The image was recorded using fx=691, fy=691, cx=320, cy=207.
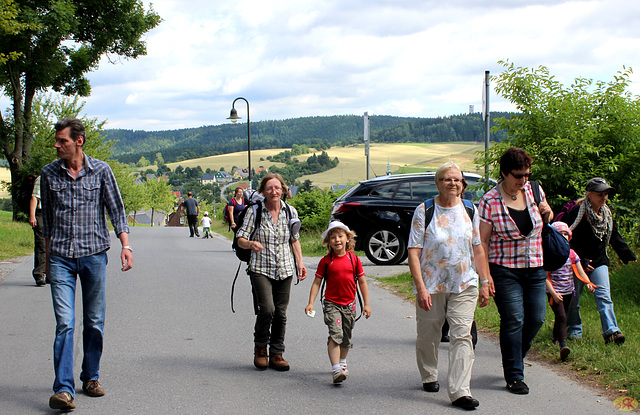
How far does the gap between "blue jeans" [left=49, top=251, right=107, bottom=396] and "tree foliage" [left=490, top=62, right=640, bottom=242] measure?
5.86m

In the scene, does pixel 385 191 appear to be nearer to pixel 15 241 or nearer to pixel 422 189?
pixel 422 189

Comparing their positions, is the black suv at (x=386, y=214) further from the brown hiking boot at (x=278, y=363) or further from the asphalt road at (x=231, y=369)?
the brown hiking boot at (x=278, y=363)

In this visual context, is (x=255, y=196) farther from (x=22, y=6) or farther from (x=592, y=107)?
(x=22, y=6)

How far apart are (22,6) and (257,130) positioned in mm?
140158

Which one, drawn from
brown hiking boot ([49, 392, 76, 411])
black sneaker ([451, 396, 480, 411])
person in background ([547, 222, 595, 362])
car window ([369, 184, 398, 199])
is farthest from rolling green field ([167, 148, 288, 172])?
black sneaker ([451, 396, 480, 411])

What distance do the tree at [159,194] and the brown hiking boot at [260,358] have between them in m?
113

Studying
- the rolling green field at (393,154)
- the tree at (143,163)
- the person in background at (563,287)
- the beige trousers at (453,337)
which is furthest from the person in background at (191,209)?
the tree at (143,163)

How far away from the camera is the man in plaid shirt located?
4.85 meters

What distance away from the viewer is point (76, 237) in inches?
193

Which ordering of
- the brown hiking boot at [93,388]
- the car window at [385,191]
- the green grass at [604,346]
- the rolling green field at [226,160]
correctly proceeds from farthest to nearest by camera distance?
the rolling green field at [226,160] → the car window at [385,191] → the green grass at [604,346] → the brown hiking boot at [93,388]

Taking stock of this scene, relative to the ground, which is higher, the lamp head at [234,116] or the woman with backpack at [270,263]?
the lamp head at [234,116]

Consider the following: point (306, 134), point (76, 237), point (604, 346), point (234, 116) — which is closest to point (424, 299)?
point (604, 346)

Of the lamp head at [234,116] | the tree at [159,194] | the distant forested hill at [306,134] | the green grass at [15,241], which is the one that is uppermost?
the distant forested hill at [306,134]

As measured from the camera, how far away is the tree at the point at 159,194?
117438 millimetres
